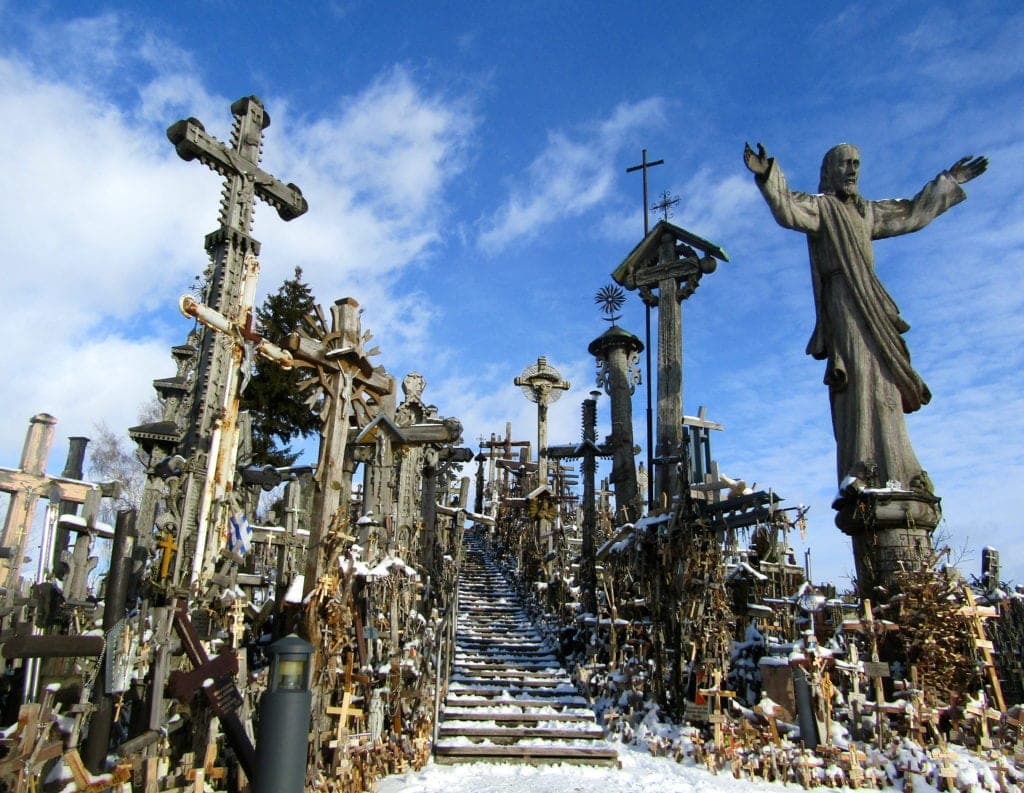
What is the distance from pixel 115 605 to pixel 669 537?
7.84 metres

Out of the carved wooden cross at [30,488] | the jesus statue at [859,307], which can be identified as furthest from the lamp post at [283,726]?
the carved wooden cross at [30,488]

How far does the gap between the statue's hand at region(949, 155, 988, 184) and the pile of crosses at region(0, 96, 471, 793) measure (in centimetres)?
1054

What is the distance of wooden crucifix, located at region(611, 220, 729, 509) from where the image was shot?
14.0 metres

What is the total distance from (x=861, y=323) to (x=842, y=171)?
305cm

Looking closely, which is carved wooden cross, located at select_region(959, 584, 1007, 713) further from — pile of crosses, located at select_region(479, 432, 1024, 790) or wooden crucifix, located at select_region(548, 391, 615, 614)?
wooden crucifix, located at select_region(548, 391, 615, 614)

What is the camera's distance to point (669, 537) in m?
11.2

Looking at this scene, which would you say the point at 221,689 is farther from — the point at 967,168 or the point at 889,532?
the point at 967,168

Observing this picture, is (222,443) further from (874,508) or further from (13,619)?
(874,508)

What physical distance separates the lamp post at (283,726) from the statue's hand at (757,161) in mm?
11139

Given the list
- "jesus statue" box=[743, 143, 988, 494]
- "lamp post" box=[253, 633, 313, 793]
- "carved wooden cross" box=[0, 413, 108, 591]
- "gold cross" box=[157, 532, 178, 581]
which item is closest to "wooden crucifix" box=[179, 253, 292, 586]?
"lamp post" box=[253, 633, 313, 793]

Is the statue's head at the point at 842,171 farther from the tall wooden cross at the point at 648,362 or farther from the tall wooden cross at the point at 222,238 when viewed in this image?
the tall wooden cross at the point at 222,238

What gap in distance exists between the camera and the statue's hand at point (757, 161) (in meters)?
12.5

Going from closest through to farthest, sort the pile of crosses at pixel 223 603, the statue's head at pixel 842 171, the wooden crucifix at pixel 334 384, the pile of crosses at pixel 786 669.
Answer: the pile of crosses at pixel 223 603 → the wooden crucifix at pixel 334 384 → the pile of crosses at pixel 786 669 → the statue's head at pixel 842 171

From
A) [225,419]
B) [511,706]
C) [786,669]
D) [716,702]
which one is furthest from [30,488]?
[786,669]
